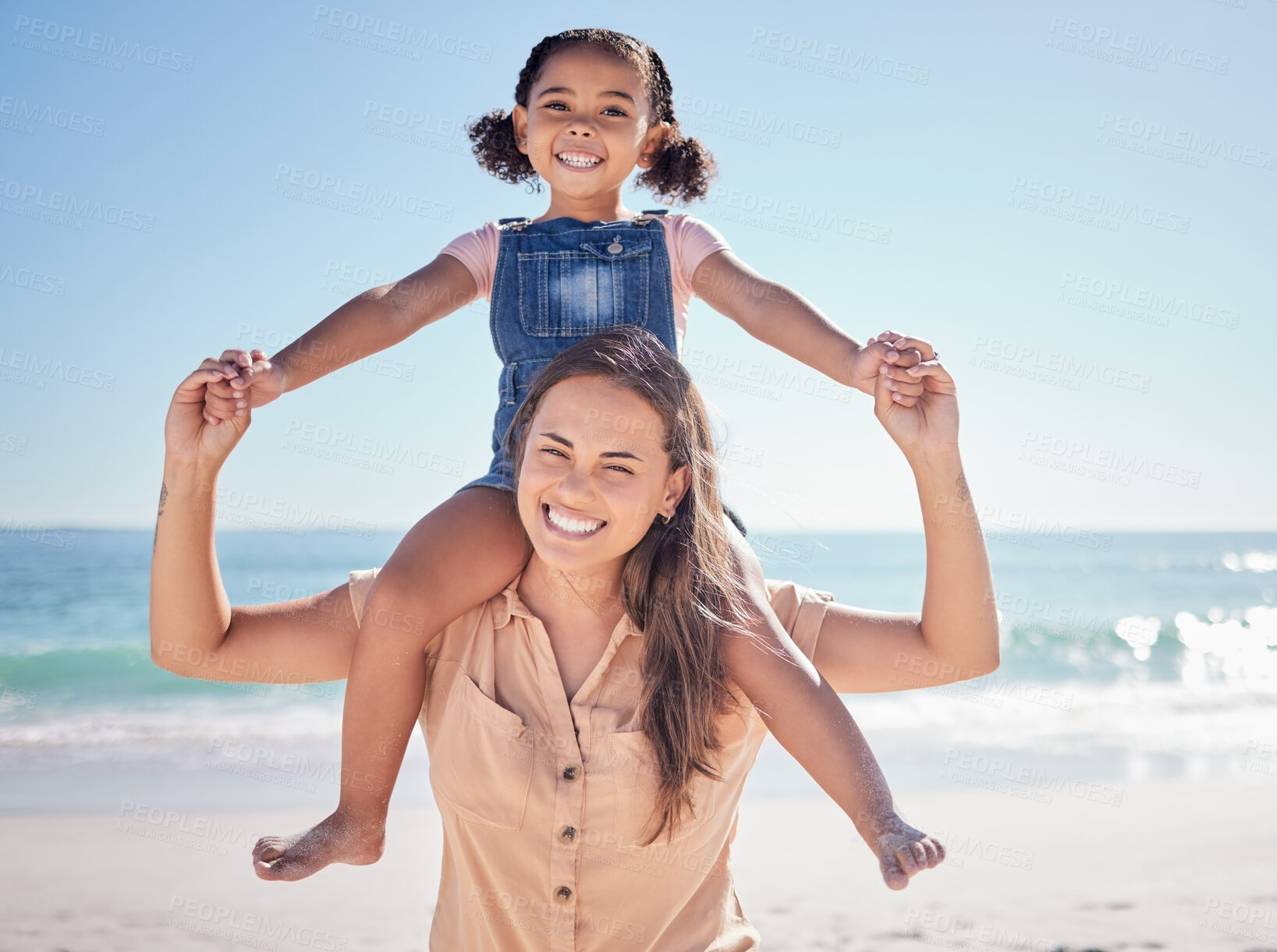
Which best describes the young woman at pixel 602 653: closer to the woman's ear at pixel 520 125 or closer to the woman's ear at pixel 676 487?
the woman's ear at pixel 676 487

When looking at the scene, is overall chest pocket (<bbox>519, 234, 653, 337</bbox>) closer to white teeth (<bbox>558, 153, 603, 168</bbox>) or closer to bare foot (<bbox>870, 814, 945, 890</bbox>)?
white teeth (<bbox>558, 153, 603, 168</bbox>)

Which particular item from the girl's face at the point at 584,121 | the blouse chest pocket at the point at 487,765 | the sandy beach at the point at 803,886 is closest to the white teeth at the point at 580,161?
the girl's face at the point at 584,121

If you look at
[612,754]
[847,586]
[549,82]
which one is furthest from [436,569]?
[847,586]

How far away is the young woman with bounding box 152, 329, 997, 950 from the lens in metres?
2.28

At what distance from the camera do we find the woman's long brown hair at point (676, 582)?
232cm

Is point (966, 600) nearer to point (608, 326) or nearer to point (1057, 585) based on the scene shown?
point (608, 326)

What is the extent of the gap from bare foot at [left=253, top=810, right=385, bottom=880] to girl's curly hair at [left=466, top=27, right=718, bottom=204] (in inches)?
89.9

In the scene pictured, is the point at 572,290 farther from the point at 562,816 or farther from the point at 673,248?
the point at 562,816

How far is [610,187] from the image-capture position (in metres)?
3.04

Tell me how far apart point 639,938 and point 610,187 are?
6.97 feet

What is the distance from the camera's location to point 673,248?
9.86 feet

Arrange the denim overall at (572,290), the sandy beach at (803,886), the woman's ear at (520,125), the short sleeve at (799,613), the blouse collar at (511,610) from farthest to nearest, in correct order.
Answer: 1. the sandy beach at (803,886)
2. the woman's ear at (520,125)
3. the denim overall at (572,290)
4. the short sleeve at (799,613)
5. the blouse collar at (511,610)

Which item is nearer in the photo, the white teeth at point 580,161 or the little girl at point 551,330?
the little girl at point 551,330

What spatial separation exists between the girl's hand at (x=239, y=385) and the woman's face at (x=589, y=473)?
64 centimetres
